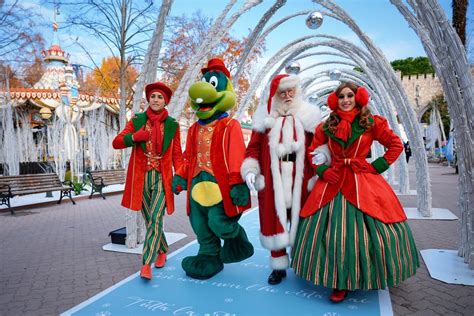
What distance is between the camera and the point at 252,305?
280 centimetres

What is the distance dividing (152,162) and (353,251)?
2.11 metres

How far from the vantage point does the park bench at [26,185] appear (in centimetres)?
750

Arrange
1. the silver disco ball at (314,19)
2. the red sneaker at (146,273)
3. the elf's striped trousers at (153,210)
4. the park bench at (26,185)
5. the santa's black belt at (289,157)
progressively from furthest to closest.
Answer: the park bench at (26,185)
the silver disco ball at (314,19)
the elf's striped trousers at (153,210)
the red sneaker at (146,273)
the santa's black belt at (289,157)

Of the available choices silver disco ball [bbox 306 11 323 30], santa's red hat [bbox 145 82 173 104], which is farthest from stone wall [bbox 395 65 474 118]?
santa's red hat [bbox 145 82 173 104]

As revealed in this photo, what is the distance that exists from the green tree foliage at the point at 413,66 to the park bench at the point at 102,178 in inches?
2080

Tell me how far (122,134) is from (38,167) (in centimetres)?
1157

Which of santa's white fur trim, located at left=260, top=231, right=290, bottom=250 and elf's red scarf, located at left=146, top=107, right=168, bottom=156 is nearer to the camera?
santa's white fur trim, located at left=260, top=231, right=290, bottom=250

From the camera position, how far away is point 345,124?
2.90 m

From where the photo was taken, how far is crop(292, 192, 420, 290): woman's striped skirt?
2.64m

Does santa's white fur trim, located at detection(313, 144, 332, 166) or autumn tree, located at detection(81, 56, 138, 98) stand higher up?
autumn tree, located at detection(81, 56, 138, 98)

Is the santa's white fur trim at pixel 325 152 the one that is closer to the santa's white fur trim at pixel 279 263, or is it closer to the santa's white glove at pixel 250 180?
the santa's white glove at pixel 250 180

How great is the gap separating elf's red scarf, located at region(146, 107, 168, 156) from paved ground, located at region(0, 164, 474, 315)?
137cm

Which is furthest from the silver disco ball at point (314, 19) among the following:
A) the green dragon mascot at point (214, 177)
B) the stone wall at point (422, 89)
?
the stone wall at point (422, 89)

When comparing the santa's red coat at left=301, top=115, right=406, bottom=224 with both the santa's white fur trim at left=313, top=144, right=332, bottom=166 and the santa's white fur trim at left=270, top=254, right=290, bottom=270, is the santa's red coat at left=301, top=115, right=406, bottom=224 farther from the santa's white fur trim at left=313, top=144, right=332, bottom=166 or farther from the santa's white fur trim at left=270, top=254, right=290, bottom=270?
the santa's white fur trim at left=270, top=254, right=290, bottom=270
